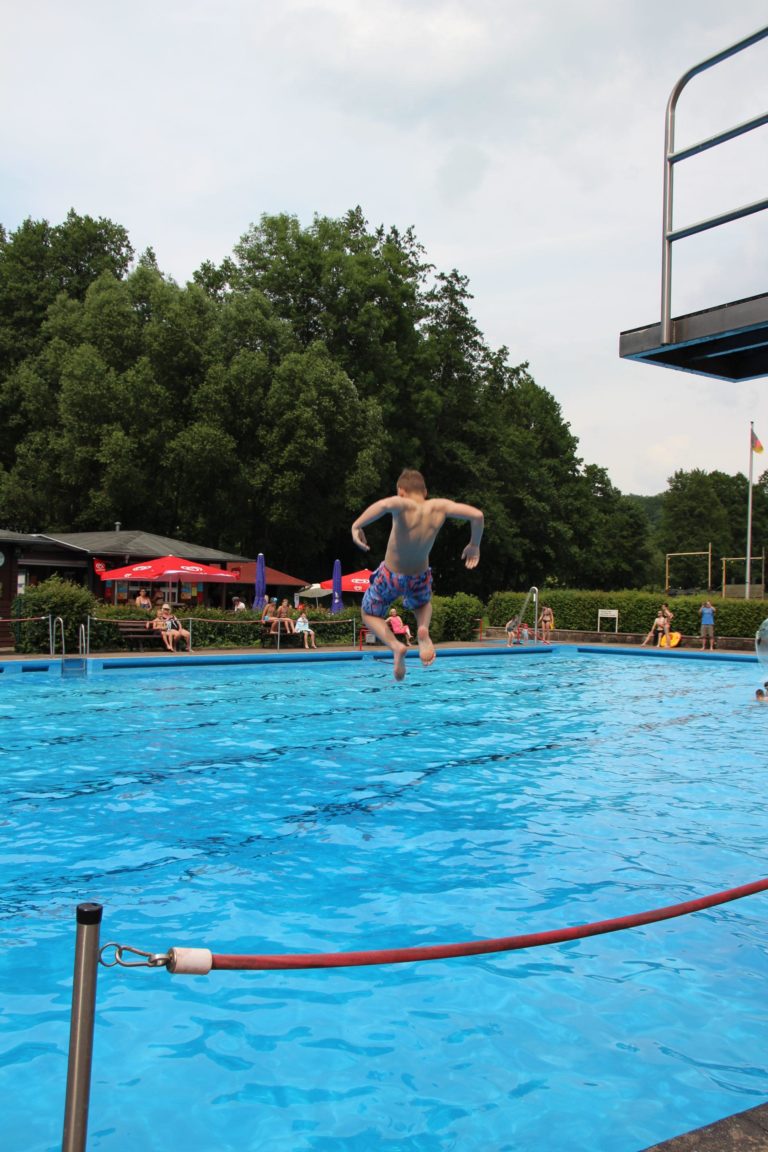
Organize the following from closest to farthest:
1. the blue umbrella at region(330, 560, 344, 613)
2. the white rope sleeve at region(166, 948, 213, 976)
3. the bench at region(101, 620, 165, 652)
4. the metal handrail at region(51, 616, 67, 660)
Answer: the white rope sleeve at region(166, 948, 213, 976) → the metal handrail at region(51, 616, 67, 660) → the bench at region(101, 620, 165, 652) → the blue umbrella at region(330, 560, 344, 613)

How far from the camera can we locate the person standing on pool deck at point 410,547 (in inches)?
260

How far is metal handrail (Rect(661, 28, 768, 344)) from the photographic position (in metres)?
3.27

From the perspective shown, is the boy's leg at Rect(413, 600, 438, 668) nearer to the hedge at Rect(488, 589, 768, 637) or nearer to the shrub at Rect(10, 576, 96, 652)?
the shrub at Rect(10, 576, 96, 652)

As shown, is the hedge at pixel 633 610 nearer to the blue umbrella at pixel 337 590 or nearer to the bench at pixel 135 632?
the blue umbrella at pixel 337 590

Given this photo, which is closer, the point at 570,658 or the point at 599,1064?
the point at 599,1064

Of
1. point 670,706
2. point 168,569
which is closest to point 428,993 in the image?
point 670,706

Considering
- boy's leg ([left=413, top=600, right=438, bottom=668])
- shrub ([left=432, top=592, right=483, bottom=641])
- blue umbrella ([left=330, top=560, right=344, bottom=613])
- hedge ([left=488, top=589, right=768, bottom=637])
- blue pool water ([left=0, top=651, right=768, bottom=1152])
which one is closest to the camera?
blue pool water ([left=0, top=651, right=768, bottom=1152])

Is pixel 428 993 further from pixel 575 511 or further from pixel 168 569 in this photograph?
pixel 575 511

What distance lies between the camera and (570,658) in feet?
91.8

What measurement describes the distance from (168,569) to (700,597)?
59.5 feet

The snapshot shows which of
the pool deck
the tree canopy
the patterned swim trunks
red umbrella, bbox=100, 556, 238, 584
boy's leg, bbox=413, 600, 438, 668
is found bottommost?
the pool deck

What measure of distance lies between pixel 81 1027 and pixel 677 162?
3.50m

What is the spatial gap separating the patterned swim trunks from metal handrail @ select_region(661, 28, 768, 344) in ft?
13.4

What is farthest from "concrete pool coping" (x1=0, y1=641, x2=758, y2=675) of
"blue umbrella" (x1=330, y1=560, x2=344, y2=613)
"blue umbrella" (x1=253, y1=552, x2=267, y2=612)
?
"blue umbrella" (x1=253, y1=552, x2=267, y2=612)
